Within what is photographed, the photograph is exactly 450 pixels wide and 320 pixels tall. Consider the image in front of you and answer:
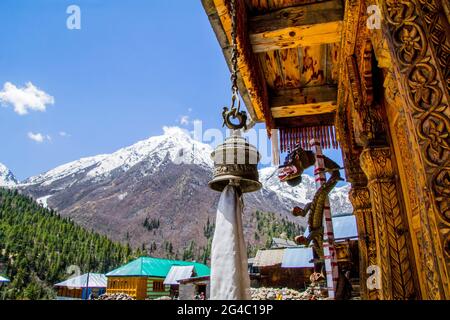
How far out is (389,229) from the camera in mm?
3109

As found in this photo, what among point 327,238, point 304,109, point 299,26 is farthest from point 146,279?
point 299,26

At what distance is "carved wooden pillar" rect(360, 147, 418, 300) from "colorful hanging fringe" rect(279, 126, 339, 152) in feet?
8.32

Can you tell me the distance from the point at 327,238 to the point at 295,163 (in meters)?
1.64

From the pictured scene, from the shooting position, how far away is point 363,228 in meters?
4.24

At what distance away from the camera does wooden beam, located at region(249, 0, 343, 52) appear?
3.49 m

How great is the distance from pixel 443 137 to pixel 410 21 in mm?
676

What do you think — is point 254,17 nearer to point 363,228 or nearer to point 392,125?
point 392,125

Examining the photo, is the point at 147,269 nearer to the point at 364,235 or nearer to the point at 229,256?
the point at 364,235

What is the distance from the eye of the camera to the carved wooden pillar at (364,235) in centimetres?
390

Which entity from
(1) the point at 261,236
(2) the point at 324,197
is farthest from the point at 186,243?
(2) the point at 324,197

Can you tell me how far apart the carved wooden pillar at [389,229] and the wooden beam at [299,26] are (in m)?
1.48

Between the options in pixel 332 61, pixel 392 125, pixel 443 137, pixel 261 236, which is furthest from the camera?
pixel 261 236

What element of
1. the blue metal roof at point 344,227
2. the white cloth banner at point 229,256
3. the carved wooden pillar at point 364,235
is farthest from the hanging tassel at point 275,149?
the blue metal roof at point 344,227

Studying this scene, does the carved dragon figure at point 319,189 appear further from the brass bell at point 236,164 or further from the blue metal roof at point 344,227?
the blue metal roof at point 344,227
